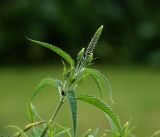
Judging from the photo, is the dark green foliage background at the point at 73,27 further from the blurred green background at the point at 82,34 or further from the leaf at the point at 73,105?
the leaf at the point at 73,105

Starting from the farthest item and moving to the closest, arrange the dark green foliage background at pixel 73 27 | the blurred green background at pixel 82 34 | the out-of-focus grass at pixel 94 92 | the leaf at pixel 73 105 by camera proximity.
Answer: the dark green foliage background at pixel 73 27 → the blurred green background at pixel 82 34 → the out-of-focus grass at pixel 94 92 → the leaf at pixel 73 105

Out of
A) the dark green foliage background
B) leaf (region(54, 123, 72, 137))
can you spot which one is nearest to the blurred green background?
the dark green foliage background

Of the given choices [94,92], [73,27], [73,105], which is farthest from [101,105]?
[73,27]

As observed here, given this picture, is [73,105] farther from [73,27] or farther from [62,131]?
[73,27]

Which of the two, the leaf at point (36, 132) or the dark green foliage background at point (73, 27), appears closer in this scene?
the leaf at point (36, 132)

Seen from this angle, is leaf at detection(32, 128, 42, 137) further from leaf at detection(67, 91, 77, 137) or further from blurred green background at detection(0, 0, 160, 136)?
blurred green background at detection(0, 0, 160, 136)

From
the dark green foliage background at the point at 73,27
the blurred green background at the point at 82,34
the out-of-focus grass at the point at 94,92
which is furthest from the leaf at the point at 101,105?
the dark green foliage background at the point at 73,27

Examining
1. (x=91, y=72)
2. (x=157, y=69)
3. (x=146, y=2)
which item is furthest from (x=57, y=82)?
(x=146, y=2)
